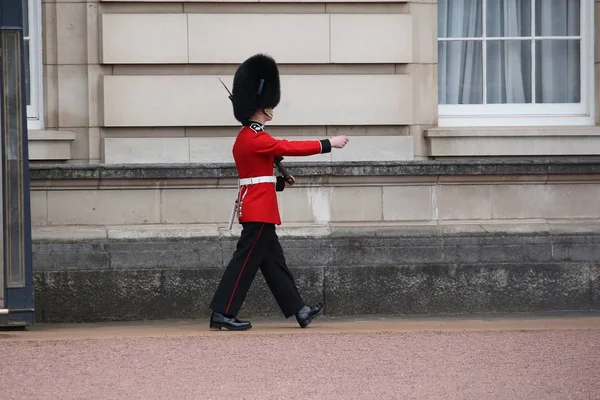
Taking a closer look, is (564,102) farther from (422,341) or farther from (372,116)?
(422,341)

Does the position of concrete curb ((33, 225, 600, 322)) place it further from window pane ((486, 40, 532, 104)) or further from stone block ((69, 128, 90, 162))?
window pane ((486, 40, 532, 104))

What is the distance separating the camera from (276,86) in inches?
343

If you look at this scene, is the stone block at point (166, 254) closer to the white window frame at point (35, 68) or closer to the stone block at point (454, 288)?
the stone block at point (454, 288)

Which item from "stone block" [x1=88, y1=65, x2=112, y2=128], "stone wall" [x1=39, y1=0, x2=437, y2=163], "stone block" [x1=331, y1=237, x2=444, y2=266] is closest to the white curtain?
"stone wall" [x1=39, y1=0, x2=437, y2=163]

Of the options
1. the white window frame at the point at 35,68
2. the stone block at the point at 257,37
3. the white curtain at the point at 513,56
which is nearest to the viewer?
the stone block at the point at 257,37

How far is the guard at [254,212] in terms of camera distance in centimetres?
860

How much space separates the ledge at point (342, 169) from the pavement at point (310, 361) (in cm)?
117

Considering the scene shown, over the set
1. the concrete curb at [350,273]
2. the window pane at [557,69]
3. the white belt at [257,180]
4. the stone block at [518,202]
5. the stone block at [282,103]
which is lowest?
the concrete curb at [350,273]

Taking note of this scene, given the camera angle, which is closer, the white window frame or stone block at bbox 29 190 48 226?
stone block at bbox 29 190 48 226

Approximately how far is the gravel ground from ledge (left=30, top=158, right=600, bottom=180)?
179 cm

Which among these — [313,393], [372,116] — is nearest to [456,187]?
[372,116]

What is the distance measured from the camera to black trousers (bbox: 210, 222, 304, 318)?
28.2ft

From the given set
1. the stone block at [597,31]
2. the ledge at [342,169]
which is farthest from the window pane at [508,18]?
the ledge at [342,169]

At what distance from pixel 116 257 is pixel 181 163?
0.85 meters
